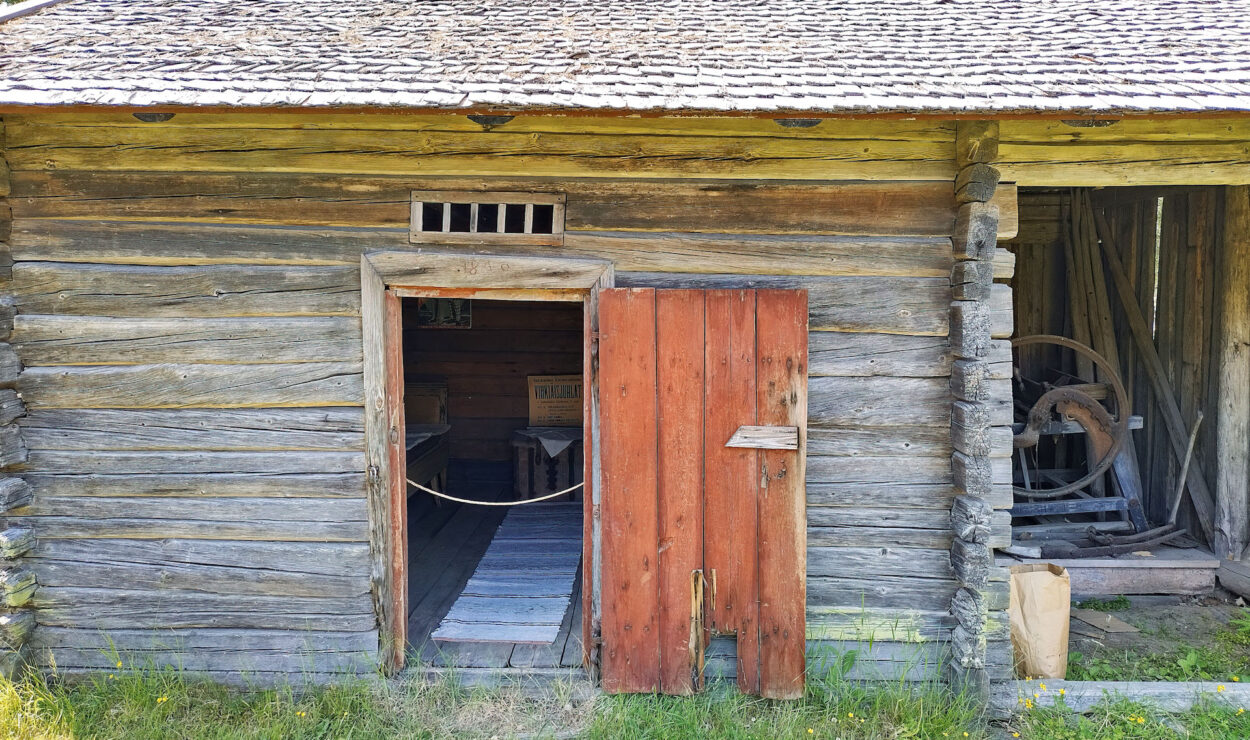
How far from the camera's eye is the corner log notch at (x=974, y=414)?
3518 mm

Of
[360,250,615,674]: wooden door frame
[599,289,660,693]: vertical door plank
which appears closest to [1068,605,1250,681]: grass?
[599,289,660,693]: vertical door plank

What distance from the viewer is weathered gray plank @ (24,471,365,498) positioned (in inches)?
148

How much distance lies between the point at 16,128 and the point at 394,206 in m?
1.96

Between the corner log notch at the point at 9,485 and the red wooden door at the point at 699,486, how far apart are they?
3.02 m

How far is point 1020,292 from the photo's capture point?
653 centimetres

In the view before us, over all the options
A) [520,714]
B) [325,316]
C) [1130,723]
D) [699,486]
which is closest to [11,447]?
[325,316]

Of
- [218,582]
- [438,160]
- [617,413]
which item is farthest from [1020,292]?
[218,582]

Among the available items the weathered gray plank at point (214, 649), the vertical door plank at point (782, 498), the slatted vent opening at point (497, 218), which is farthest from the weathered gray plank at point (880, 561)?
the weathered gray plank at point (214, 649)

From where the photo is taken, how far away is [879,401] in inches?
145

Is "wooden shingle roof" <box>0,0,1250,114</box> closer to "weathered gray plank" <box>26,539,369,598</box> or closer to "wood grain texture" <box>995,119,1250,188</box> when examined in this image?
"wood grain texture" <box>995,119,1250,188</box>

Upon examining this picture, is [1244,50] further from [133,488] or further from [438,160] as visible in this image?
[133,488]

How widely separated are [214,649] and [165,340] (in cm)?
166

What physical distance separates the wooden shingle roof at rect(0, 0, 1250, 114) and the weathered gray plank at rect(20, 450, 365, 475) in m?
1.74

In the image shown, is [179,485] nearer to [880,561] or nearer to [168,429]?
[168,429]
